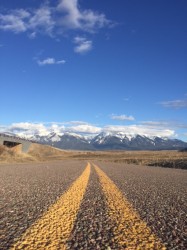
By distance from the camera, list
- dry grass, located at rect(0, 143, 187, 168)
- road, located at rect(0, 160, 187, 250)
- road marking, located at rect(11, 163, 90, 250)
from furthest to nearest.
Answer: dry grass, located at rect(0, 143, 187, 168), road, located at rect(0, 160, 187, 250), road marking, located at rect(11, 163, 90, 250)

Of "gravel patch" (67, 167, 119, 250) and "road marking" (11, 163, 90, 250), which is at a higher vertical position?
"road marking" (11, 163, 90, 250)

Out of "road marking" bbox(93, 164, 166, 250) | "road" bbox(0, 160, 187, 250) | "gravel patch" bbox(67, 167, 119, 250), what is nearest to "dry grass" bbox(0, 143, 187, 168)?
"road" bbox(0, 160, 187, 250)

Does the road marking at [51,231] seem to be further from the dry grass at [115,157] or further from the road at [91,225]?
the dry grass at [115,157]

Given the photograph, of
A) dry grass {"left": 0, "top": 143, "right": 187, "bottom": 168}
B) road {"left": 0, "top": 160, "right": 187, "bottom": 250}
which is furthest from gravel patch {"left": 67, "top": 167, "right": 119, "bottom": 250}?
dry grass {"left": 0, "top": 143, "right": 187, "bottom": 168}

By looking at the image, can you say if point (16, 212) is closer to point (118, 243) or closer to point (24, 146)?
point (118, 243)

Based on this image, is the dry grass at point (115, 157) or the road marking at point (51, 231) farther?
the dry grass at point (115, 157)

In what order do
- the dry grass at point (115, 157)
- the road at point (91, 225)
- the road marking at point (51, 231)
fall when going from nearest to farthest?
1. the road marking at point (51, 231)
2. the road at point (91, 225)
3. the dry grass at point (115, 157)

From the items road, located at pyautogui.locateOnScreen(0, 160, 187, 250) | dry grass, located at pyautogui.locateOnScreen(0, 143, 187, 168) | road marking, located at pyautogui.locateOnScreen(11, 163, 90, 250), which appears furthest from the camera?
dry grass, located at pyautogui.locateOnScreen(0, 143, 187, 168)

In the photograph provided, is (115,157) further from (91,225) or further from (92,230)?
(92,230)

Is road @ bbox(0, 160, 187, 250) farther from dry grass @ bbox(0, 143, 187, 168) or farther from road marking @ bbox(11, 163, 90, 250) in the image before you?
dry grass @ bbox(0, 143, 187, 168)

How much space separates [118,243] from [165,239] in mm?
497

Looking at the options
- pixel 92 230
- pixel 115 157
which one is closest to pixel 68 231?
pixel 92 230

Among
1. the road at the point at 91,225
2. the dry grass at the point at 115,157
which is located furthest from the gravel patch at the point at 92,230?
the dry grass at the point at 115,157

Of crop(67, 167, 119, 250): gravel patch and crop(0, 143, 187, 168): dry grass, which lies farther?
crop(0, 143, 187, 168): dry grass
